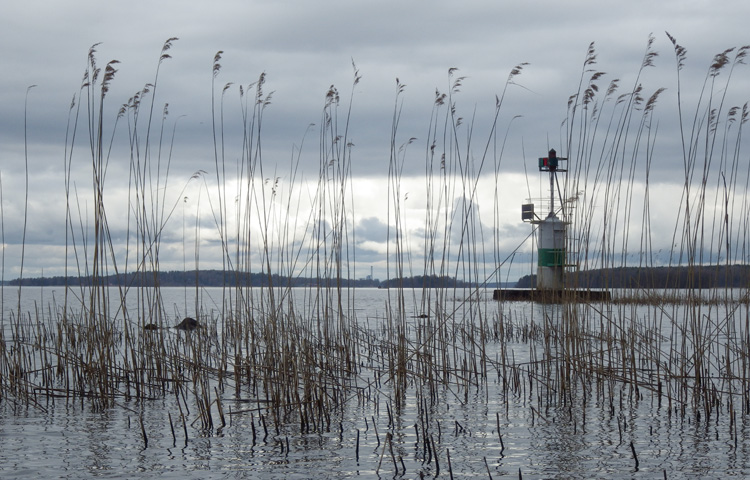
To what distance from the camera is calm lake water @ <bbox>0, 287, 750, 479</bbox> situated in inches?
134

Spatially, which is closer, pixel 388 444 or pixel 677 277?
pixel 388 444

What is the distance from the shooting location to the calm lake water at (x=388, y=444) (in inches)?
134

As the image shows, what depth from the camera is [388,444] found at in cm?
399

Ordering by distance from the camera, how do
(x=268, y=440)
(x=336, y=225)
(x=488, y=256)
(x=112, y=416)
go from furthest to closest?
(x=488, y=256), (x=336, y=225), (x=112, y=416), (x=268, y=440)

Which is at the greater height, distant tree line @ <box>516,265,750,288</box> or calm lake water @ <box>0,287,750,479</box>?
distant tree line @ <box>516,265,750,288</box>

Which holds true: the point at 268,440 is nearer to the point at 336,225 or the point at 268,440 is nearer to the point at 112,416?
the point at 112,416

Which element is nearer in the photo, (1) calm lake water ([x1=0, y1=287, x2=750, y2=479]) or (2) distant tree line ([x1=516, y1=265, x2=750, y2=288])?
(1) calm lake water ([x1=0, y1=287, x2=750, y2=479])

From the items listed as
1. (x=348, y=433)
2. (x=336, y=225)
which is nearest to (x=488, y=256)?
(x=336, y=225)

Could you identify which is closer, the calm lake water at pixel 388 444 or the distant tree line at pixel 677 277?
the calm lake water at pixel 388 444

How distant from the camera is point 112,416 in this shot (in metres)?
4.66

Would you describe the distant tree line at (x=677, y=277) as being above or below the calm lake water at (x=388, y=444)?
above

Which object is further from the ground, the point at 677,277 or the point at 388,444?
the point at 677,277

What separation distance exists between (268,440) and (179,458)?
0.54 m

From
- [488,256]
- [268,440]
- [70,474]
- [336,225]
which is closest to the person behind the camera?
Answer: [70,474]
